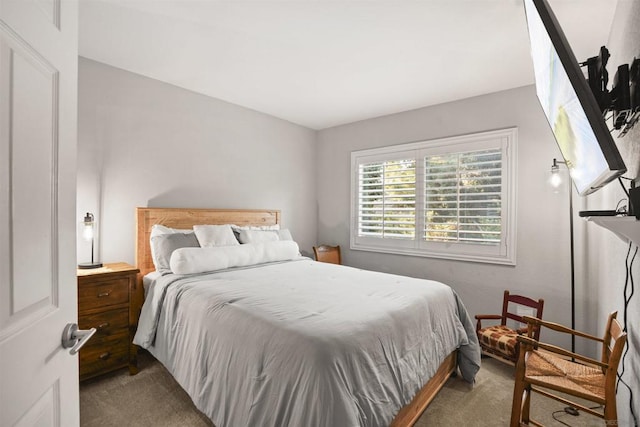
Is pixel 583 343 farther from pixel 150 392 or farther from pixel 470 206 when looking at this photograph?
pixel 150 392

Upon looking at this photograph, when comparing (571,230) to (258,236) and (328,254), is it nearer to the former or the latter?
(328,254)

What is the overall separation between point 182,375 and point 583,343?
3.30 metres

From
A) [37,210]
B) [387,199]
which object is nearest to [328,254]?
[387,199]

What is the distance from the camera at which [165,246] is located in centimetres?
261

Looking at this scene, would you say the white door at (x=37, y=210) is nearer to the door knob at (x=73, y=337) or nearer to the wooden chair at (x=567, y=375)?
the door knob at (x=73, y=337)

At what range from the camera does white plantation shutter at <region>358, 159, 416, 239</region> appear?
3740 mm

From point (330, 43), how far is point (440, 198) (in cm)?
209

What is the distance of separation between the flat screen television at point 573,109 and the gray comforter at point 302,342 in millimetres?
1140

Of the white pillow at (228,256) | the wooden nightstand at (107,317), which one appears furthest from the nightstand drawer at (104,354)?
the white pillow at (228,256)

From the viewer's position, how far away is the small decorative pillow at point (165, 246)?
2.58m

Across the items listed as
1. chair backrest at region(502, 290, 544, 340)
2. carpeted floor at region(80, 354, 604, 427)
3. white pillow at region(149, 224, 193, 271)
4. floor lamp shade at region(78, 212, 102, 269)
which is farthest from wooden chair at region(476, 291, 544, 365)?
floor lamp shade at region(78, 212, 102, 269)

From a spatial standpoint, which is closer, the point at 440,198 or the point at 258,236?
the point at 258,236

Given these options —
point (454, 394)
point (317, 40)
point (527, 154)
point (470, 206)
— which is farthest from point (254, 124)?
point (454, 394)

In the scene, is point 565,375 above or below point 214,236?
below
